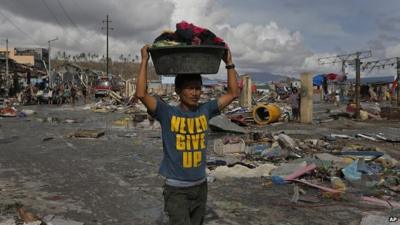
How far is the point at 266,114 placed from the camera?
68.9ft

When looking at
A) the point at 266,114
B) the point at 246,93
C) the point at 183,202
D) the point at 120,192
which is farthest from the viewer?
the point at 246,93

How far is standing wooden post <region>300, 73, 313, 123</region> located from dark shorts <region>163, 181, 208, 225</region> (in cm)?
1787

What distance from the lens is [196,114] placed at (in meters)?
3.71

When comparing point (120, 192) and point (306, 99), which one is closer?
point (120, 192)

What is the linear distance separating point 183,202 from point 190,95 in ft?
2.58

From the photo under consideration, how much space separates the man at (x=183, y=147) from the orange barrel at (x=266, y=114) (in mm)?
17031

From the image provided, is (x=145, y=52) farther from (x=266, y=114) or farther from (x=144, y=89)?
(x=266, y=114)

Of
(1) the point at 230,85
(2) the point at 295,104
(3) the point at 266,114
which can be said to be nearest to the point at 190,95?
(1) the point at 230,85

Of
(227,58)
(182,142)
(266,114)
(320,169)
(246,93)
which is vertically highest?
(227,58)

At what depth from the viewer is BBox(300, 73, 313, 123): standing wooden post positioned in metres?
21.0

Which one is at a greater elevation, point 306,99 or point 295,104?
point 306,99

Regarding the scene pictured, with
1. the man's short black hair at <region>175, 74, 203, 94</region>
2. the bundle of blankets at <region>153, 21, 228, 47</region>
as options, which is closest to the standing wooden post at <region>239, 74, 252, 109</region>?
the bundle of blankets at <region>153, 21, 228, 47</region>

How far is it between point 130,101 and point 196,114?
105 ft

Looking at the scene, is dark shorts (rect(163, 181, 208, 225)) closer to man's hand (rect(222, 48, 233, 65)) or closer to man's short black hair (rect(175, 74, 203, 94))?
man's short black hair (rect(175, 74, 203, 94))
